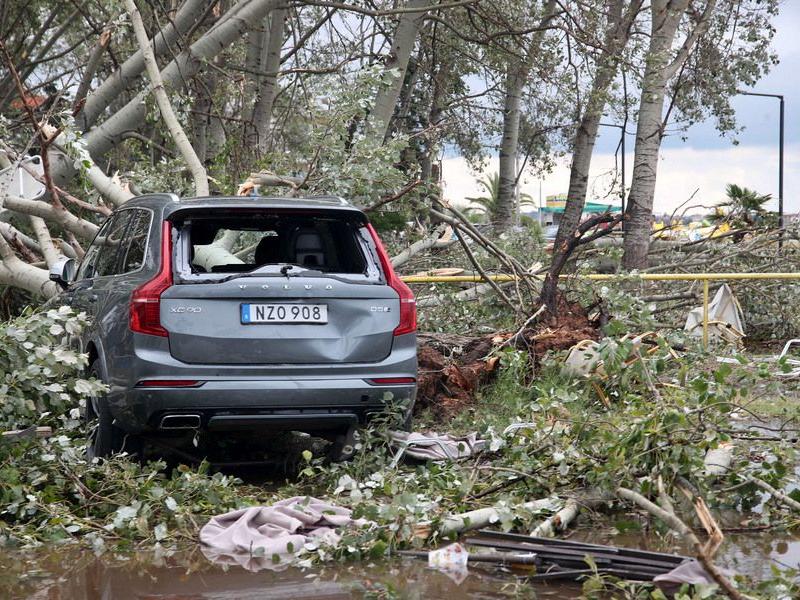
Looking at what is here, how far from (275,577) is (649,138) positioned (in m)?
16.4

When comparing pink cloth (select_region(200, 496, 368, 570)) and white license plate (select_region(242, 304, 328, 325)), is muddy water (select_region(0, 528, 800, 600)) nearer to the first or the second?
pink cloth (select_region(200, 496, 368, 570))

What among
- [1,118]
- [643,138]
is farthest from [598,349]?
[643,138]

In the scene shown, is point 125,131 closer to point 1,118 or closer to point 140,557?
point 1,118

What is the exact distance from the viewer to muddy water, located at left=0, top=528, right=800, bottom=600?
4738 mm

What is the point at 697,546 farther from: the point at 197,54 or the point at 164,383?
the point at 197,54

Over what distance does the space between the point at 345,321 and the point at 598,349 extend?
6.40 feet

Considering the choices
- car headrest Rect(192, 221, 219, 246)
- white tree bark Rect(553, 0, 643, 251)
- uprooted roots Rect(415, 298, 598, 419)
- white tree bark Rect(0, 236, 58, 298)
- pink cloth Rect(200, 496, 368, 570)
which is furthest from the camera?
white tree bark Rect(553, 0, 643, 251)

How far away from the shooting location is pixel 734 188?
36.6 m

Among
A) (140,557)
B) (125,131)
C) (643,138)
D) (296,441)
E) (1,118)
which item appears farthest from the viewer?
(643,138)

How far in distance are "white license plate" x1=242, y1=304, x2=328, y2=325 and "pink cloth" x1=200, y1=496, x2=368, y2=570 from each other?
1.18 metres

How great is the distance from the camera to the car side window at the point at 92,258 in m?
8.51

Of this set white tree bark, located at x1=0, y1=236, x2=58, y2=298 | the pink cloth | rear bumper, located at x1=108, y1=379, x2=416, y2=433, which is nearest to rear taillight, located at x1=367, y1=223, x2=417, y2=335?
rear bumper, located at x1=108, y1=379, x2=416, y2=433

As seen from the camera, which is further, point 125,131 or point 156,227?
point 125,131

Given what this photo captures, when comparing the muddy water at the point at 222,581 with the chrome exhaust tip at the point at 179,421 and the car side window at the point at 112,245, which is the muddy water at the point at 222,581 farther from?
the car side window at the point at 112,245
